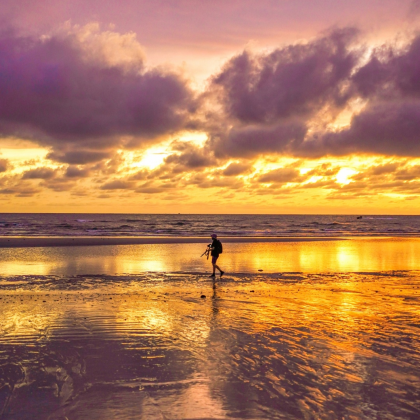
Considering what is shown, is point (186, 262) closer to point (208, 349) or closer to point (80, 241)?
point (208, 349)

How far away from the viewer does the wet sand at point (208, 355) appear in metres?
6.73

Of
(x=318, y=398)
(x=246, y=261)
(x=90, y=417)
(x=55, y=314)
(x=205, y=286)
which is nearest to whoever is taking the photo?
(x=90, y=417)

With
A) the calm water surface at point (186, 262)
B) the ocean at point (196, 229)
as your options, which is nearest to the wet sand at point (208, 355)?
the calm water surface at point (186, 262)

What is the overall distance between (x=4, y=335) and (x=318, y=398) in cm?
743

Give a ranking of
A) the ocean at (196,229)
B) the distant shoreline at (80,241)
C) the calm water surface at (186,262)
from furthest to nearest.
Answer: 1. the ocean at (196,229)
2. the distant shoreline at (80,241)
3. the calm water surface at (186,262)

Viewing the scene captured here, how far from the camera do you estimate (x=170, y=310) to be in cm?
1327

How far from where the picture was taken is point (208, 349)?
31.0 feet

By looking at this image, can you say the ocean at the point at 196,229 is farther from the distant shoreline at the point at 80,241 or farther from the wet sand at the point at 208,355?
the wet sand at the point at 208,355

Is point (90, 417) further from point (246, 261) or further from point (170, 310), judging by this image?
point (246, 261)

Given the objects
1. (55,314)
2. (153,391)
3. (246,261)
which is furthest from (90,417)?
(246,261)

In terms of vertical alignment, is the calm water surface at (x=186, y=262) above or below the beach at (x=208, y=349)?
above

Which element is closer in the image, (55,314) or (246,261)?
(55,314)

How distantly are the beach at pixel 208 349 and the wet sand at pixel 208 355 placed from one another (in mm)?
28

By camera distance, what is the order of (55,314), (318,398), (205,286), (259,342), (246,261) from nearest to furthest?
(318,398) → (259,342) → (55,314) → (205,286) → (246,261)
